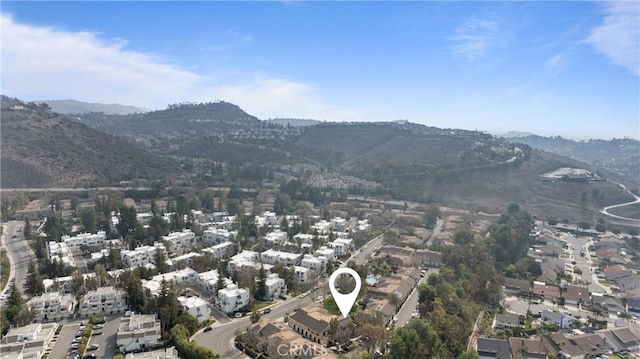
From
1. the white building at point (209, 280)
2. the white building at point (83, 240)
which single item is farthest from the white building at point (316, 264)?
the white building at point (83, 240)

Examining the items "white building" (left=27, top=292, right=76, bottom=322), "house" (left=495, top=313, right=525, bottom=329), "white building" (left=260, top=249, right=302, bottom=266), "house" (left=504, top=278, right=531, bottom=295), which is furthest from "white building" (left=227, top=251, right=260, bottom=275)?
"house" (left=504, top=278, right=531, bottom=295)

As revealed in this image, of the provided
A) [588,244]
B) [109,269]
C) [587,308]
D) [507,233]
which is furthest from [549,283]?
[109,269]

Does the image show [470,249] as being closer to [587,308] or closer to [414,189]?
[587,308]

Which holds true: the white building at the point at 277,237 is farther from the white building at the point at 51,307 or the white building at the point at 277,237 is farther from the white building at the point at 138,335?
the white building at the point at 51,307

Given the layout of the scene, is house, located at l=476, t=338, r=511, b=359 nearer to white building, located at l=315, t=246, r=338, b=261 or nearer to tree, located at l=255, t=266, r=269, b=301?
tree, located at l=255, t=266, r=269, b=301

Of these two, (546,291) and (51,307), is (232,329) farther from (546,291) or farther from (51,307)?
(546,291)
